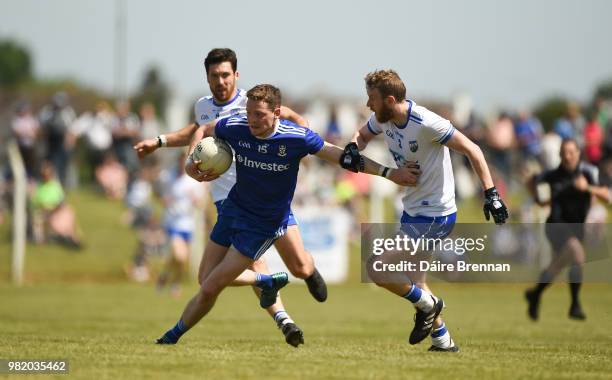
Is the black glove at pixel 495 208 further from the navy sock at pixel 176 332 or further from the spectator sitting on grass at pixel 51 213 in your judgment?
the spectator sitting on grass at pixel 51 213

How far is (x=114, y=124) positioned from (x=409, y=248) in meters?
19.3

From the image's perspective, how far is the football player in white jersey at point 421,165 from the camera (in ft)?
30.1

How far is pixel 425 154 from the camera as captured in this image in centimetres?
939

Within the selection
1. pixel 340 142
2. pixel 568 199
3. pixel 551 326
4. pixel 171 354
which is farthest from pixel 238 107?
pixel 340 142

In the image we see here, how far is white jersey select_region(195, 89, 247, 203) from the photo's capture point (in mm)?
10398

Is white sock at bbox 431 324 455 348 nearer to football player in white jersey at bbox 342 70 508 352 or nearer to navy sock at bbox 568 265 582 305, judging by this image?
football player in white jersey at bbox 342 70 508 352

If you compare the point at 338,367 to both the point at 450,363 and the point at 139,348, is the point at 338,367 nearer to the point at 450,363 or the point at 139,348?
the point at 450,363

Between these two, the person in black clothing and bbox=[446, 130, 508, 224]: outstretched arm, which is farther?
the person in black clothing

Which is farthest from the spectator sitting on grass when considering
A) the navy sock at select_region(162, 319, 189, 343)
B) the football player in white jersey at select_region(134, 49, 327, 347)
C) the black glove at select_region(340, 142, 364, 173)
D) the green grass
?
the black glove at select_region(340, 142, 364, 173)

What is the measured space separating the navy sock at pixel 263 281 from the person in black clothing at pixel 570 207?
19.7 feet

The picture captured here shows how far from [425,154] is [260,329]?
18.5ft

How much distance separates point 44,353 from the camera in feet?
28.2

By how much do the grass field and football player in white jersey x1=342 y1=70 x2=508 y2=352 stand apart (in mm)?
506

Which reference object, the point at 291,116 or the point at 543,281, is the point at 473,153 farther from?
the point at 543,281
